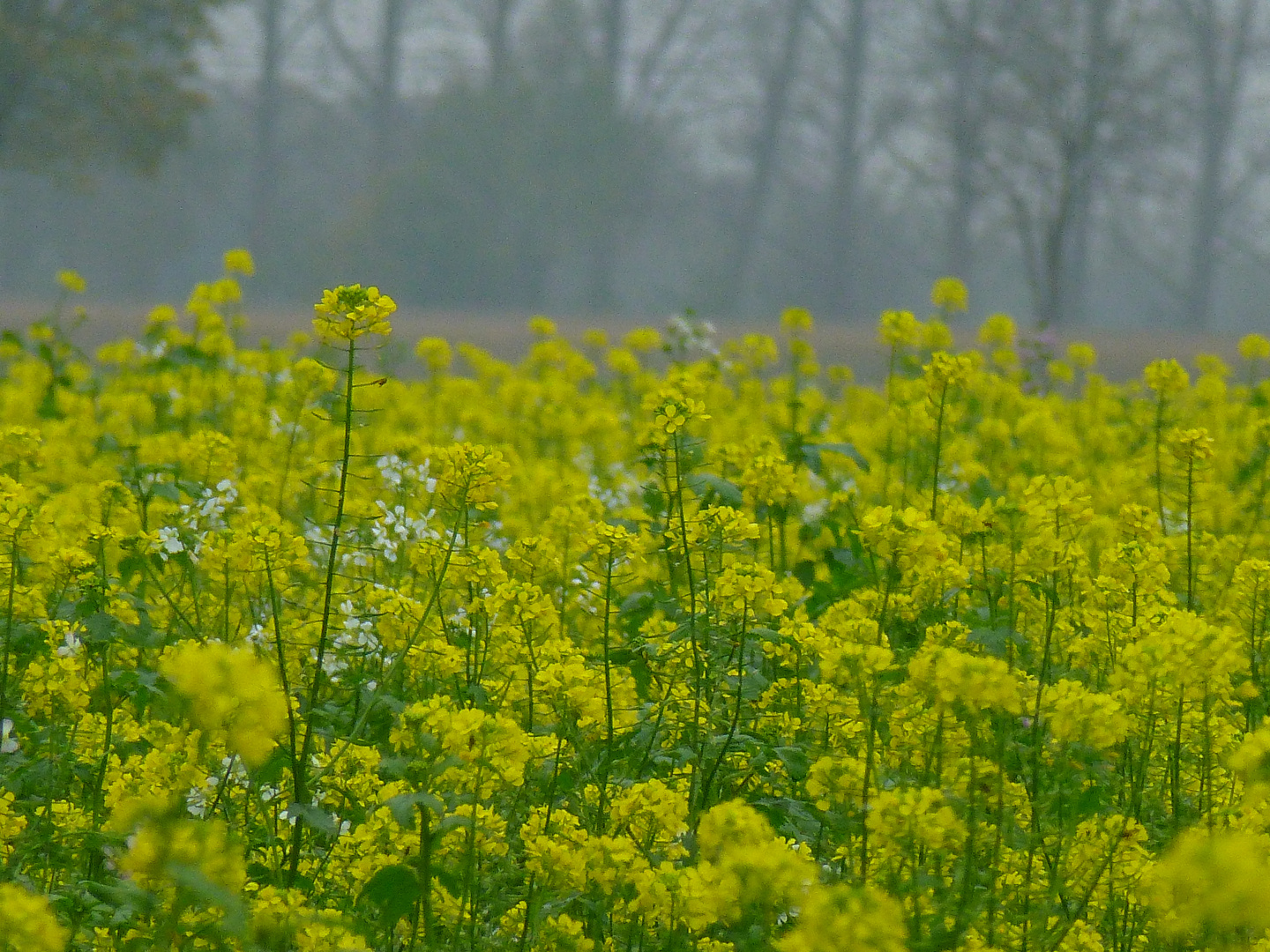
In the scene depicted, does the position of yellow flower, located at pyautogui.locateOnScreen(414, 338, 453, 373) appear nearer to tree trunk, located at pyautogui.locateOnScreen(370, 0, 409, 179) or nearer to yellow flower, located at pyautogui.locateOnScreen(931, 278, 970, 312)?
yellow flower, located at pyautogui.locateOnScreen(931, 278, 970, 312)

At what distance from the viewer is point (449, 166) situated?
3569cm

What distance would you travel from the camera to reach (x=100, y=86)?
25.0 meters

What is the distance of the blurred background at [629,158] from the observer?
866 inches

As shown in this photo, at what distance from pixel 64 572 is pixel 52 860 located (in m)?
0.64

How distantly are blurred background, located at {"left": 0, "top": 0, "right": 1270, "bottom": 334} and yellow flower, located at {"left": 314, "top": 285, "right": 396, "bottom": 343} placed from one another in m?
16.5

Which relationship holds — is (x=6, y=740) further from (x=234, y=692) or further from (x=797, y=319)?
(x=797, y=319)

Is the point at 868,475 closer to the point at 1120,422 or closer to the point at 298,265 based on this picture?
the point at 1120,422

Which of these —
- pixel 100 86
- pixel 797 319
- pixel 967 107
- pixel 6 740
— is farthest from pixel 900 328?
pixel 100 86

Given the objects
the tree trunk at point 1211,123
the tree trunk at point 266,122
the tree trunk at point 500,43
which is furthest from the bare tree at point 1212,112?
the tree trunk at point 266,122

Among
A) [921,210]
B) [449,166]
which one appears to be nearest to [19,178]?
[449,166]

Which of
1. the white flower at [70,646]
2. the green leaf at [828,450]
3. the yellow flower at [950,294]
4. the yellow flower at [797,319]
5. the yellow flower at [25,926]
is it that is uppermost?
the yellow flower at [950,294]

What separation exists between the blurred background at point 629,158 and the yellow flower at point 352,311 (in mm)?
16487

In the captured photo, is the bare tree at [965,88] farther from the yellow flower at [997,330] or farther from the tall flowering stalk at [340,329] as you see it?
the tall flowering stalk at [340,329]

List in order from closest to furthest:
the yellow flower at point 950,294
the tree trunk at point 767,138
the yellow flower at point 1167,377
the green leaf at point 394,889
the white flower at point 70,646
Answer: the green leaf at point 394,889 → the white flower at point 70,646 → the yellow flower at point 1167,377 → the yellow flower at point 950,294 → the tree trunk at point 767,138
